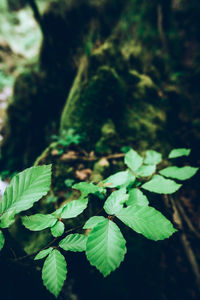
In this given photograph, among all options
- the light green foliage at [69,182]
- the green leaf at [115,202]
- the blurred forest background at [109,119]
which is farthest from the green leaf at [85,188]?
the light green foliage at [69,182]

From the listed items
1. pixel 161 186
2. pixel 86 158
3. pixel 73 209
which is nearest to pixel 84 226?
pixel 73 209

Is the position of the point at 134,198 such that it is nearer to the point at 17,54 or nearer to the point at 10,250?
the point at 10,250

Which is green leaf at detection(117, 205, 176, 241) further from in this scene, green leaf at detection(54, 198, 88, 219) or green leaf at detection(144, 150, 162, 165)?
green leaf at detection(144, 150, 162, 165)

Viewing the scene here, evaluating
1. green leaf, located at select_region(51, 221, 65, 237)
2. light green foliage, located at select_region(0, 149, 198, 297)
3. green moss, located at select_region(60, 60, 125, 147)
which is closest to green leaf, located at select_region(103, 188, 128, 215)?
light green foliage, located at select_region(0, 149, 198, 297)

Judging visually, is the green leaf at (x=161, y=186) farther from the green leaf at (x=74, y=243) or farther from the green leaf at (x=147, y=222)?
the green leaf at (x=74, y=243)

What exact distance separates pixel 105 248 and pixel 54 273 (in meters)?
0.28

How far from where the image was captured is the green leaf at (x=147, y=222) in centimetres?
77

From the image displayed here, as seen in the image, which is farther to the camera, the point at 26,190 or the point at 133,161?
the point at 133,161

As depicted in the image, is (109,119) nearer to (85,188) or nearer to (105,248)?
(85,188)

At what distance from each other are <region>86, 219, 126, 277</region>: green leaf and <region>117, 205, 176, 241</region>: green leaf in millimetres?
85

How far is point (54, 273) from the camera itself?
76 cm

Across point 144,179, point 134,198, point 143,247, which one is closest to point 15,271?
point 134,198

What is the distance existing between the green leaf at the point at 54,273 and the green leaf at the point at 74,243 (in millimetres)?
55

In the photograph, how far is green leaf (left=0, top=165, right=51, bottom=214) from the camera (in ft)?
2.68
